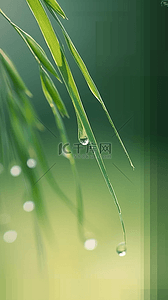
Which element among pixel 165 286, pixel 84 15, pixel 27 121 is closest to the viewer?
pixel 27 121

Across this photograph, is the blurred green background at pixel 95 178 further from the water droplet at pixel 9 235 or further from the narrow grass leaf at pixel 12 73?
the narrow grass leaf at pixel 12 73

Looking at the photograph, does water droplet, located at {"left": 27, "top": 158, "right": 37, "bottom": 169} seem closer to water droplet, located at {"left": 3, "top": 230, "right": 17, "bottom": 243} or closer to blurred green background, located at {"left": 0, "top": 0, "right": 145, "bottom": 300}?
water droplet, located at {"left": 3, "top": 230, "right": 17, "bottom": 243}

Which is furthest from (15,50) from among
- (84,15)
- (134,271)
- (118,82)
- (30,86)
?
(134,271)

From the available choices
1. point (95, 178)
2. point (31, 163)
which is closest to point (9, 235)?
point (31, 163)

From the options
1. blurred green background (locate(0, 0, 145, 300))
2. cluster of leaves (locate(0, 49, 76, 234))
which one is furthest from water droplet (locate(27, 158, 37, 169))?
blurred green background (locate(0, 0, 145, 300))

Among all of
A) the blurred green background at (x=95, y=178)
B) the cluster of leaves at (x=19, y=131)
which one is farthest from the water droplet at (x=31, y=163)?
the blurred green background at (x=95, y=178)

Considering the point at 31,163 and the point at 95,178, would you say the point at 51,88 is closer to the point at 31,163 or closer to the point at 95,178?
the point at 31,163

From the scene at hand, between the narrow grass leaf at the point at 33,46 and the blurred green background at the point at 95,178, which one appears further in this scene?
the blurred green background at the point at 95,178

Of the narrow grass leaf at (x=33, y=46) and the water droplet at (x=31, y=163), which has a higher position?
the narrow grass leaf at (x=33, y=46)

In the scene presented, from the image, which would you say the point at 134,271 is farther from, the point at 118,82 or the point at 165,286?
the point at 118,82
